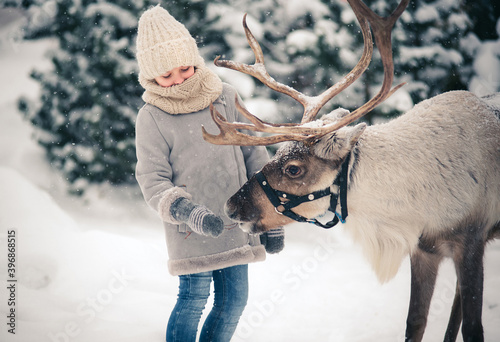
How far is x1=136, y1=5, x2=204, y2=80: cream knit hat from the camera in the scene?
77.8 inches

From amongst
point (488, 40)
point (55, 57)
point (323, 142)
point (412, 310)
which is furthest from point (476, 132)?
point (55, 57)

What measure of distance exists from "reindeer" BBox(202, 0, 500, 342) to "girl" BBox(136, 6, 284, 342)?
161 millimetres

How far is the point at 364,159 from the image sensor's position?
195cm

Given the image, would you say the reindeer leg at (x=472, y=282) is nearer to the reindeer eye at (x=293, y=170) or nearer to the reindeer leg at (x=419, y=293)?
the reindeer leg at (x=419, y=293)

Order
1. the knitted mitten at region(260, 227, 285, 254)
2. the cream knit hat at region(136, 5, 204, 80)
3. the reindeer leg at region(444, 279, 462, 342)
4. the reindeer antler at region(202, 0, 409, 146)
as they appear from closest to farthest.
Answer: the reindeer antler at region(202, 0, 409, 146) → the cream knit hat at region(136, 5, 204, 80) → the knitted mitten at region(260, 227, 285, 254) → the reindeer leg at region(444, 279, 462, 342)

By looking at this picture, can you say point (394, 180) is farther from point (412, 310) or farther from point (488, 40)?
point (488, 40)

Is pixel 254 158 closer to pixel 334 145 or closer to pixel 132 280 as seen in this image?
pixel 334 145

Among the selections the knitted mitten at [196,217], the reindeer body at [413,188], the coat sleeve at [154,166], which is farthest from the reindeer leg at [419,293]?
the coat sleeve at [154,166]

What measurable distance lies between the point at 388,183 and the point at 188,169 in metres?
0.93

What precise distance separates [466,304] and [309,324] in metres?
1.29

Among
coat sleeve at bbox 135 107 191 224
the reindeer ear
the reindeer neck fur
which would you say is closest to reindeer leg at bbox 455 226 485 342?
the reindeer neck fur

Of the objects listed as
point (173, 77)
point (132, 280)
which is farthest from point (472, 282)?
point (132, 280)

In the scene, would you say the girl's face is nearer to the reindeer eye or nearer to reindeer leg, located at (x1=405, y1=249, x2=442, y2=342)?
the reindeer eye

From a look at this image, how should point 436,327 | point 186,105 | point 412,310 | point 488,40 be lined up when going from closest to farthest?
point 186,105
point 412,310
point 436,327
point 488,40
